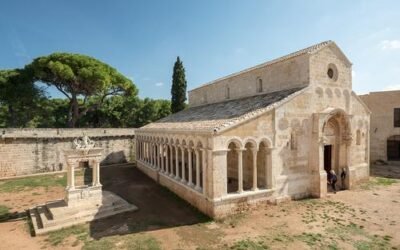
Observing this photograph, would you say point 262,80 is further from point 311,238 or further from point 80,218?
point 80,218

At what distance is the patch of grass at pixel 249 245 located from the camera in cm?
966

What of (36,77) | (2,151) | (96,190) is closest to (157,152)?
(96,190)

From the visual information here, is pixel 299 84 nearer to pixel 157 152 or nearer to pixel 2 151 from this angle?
pixel 157 152

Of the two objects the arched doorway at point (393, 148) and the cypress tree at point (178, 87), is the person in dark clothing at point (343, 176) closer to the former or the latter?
the arched doorway at point (393, 148)

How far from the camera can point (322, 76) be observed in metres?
16.6

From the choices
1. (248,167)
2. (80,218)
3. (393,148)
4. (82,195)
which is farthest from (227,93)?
(393,148)

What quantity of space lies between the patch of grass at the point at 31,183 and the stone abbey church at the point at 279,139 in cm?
970

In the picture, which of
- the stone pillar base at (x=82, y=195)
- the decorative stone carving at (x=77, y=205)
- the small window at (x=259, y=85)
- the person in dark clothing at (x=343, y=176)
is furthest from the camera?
the small window at (x=259, y=85)

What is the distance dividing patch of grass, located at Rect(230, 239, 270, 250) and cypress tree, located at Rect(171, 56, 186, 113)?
2714 centimetres

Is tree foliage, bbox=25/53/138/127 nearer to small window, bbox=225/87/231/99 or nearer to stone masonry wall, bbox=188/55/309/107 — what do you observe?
stone masonry wall, bbox=188/55/309/107

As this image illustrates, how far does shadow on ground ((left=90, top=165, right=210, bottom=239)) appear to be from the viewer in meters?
11.9

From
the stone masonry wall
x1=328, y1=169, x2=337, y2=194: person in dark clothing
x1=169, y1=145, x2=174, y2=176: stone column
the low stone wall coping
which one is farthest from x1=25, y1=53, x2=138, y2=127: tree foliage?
x1=328, y1=169, x2=337, y2=194: person in dark clothing

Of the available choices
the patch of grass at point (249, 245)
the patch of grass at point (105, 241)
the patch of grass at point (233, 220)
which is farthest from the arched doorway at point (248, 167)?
the patch of grass at point (105, 241)

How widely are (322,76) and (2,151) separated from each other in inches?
1178
